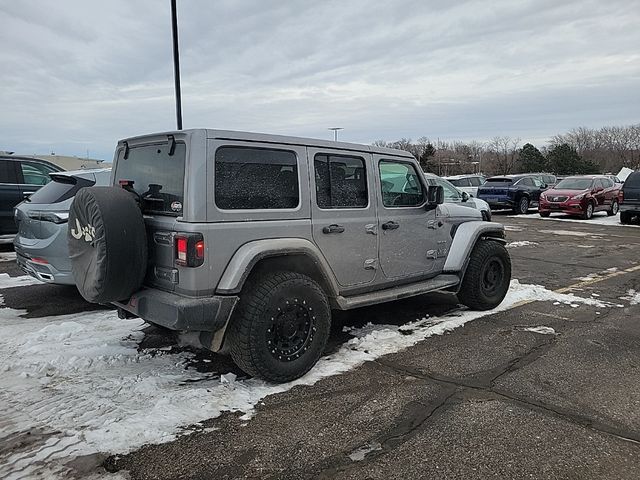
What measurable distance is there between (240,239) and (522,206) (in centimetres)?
2019

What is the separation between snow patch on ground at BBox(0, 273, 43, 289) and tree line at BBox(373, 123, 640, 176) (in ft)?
153

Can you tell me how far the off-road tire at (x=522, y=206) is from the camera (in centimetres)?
2134

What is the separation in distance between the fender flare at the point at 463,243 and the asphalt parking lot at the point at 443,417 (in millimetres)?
642

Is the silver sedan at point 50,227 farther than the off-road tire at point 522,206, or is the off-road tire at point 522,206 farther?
the off-road tire at point 522,206

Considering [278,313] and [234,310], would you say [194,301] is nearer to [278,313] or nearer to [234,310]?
[234,310]

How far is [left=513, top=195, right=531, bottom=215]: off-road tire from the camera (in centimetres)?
2134

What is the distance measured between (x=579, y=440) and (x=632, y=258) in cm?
859

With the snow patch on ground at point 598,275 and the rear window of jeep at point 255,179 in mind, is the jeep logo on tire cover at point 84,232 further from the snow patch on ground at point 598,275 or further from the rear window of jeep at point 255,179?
the snow patch on ground at point 598,275

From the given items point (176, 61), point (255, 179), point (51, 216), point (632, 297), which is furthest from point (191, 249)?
point (176, 61)

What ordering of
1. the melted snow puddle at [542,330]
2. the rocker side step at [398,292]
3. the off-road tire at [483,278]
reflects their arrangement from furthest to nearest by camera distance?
the off-road tire at [483,278], the melted snow puddle at [542,330], the rocker side step at [398,292]

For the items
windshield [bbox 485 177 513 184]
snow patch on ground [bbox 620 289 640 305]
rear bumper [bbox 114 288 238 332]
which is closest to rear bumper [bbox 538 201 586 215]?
windshield [bbox 485 177 513 184]

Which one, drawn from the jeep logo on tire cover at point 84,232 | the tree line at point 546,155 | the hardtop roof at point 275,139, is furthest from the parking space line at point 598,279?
the tree line at point 546,155

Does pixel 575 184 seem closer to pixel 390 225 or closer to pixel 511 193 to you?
pixel 511 193

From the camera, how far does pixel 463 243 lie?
18.3ft
